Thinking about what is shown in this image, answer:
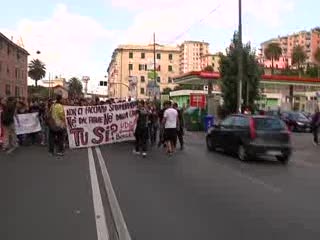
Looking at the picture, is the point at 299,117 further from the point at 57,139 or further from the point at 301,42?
the point at 301,42

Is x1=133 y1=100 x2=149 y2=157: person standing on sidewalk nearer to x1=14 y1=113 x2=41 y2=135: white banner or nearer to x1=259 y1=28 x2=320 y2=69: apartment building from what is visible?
x1=14 y1=113 x2=41 y2=135: white banner

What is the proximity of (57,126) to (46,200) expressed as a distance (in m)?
8.49

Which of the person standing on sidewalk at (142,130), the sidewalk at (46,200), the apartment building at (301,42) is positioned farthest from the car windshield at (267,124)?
the apartment building at (301,42)

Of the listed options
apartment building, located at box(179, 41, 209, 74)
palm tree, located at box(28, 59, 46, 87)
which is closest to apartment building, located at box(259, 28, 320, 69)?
apartment building, located at box(179, 41, 209, 74)

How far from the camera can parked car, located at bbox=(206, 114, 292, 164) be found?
19.2 meters

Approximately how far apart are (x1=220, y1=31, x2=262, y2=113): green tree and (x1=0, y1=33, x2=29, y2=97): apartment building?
3090 cm

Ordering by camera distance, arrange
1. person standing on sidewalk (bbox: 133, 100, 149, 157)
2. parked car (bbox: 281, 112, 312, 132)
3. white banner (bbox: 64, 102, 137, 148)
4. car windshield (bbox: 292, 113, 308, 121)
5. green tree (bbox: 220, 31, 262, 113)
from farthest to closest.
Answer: green tree (bbox: 220, 31, 262, 113), car windshield (bbox: 292, 113, 308, 121), parked car (bbox: 281, 112, 312, 132), white banner (bbox: 64, 102, 137, 148), person standing on sidewalk (bbox: 133, 100, 149, 157)

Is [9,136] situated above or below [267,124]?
below

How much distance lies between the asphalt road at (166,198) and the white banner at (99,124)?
4269mm

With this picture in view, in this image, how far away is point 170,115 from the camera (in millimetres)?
Result: 20953

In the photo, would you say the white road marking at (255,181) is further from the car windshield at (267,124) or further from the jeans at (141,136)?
the jeans at (141,136)

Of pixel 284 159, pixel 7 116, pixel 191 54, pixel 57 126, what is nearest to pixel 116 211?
pixel 57 126

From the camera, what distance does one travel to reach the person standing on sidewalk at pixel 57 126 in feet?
62.2

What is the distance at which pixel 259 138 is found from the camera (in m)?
19.3
